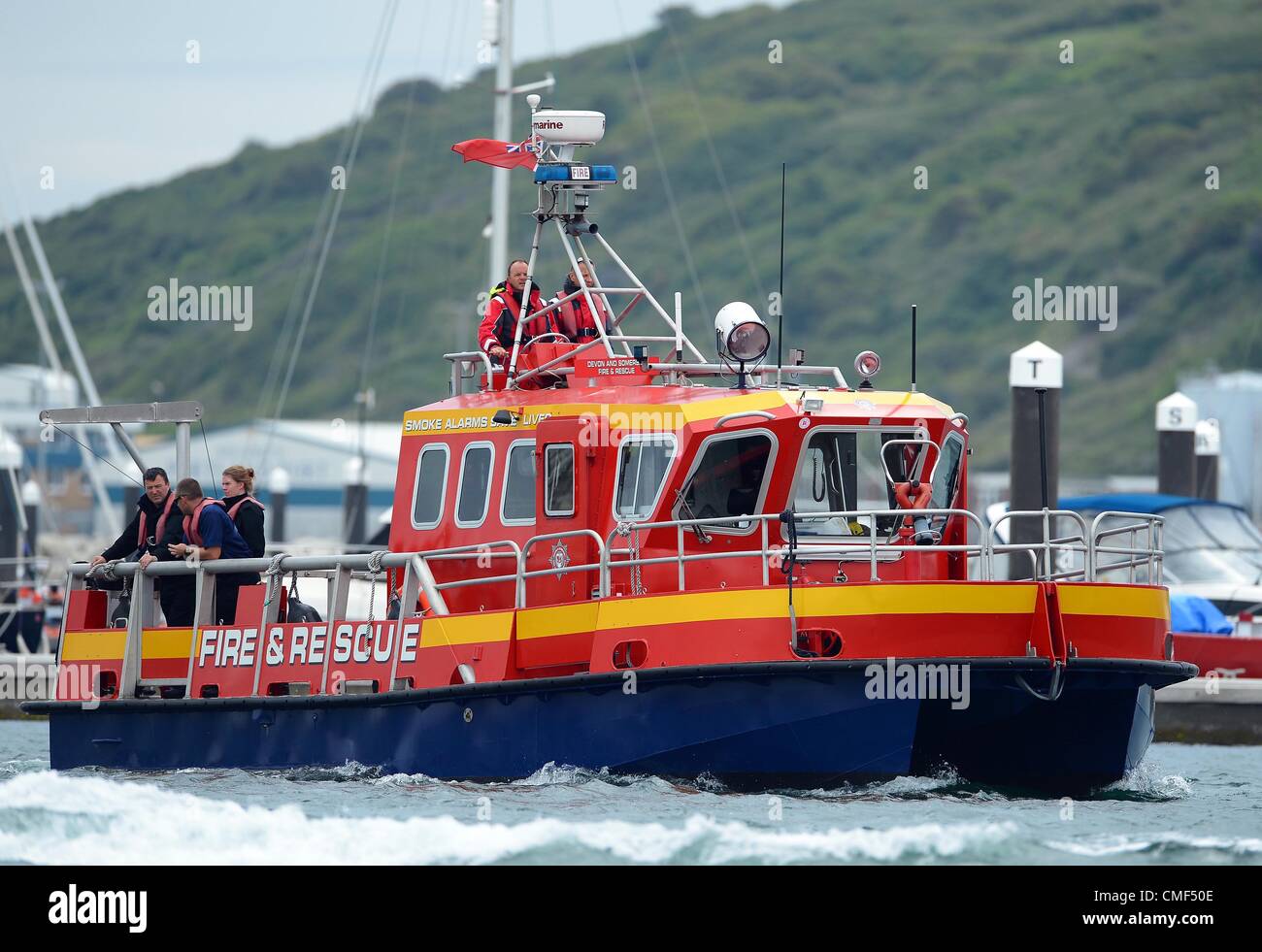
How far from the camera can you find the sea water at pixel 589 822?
11344mm

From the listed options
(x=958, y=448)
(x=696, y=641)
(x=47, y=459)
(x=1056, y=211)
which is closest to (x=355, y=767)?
(x=696, y=641)

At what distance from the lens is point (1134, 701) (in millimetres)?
14125

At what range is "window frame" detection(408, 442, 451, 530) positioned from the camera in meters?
15.8

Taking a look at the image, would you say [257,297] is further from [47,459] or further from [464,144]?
[464,144]

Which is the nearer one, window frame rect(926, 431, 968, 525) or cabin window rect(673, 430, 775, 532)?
cabin window rect(673, 430, 775, 532)

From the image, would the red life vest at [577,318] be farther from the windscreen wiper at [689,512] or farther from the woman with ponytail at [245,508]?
the woman with ponytail at [245,508]

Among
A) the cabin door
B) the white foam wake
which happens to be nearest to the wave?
the white foam wake

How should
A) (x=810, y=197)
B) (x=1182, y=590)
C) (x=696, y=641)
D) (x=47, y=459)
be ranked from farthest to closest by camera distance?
(x=810, y=197)
(x=47, y=459)
(x=1182, y=590)
(x=696, y=641)

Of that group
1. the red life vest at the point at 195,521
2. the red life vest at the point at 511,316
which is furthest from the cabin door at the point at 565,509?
the red life vest at the point at 195,521

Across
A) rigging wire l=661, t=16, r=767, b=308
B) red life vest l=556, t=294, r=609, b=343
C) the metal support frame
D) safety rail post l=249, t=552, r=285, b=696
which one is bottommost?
safety rail post l=249, t=552, r=285, b=696

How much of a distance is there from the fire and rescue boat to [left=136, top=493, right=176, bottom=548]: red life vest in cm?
28

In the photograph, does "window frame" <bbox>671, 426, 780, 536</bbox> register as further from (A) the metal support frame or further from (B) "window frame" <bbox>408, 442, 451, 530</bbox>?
(A) the metal support frame

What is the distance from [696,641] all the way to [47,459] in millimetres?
65713
